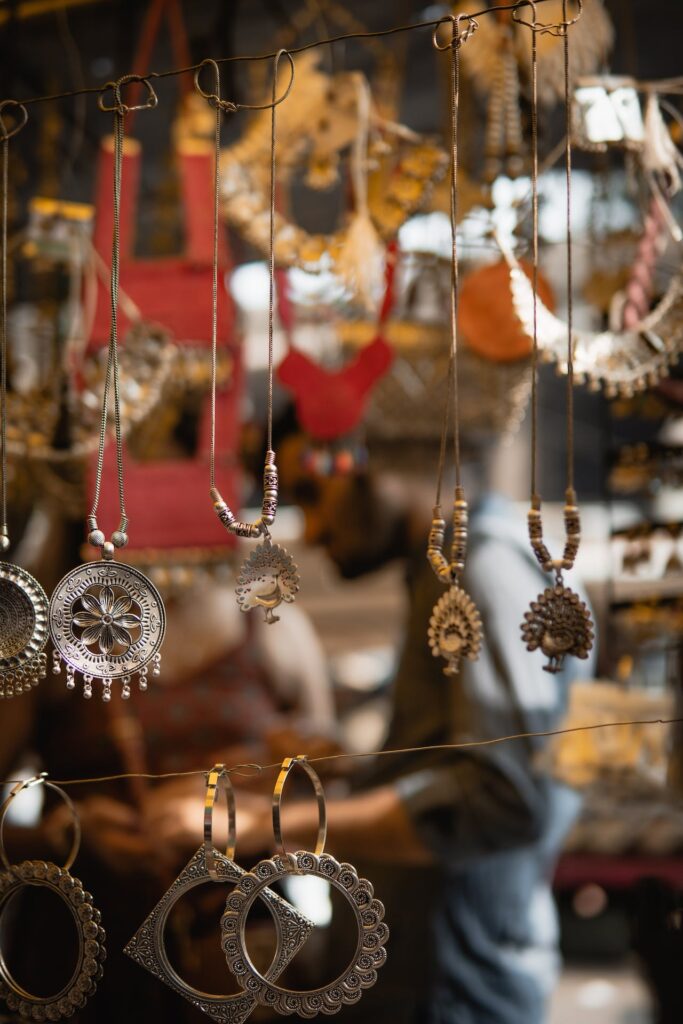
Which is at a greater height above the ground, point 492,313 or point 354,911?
point 492,313

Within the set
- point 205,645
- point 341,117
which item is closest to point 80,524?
point 205,645

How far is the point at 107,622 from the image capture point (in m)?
1.24

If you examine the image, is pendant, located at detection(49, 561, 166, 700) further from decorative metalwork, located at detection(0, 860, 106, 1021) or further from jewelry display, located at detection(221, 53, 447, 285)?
jewelry display, located at detection(221, 53, 447, 285)

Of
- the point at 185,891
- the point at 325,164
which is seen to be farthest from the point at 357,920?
the point at 325,164

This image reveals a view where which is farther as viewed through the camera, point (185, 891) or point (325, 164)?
point (325, 164)

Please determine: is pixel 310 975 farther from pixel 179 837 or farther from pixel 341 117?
pixel 341 117

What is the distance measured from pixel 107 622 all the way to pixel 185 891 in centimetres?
30

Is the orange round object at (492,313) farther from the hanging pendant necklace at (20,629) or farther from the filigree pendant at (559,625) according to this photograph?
the hanging pendant necklace at (20,629)

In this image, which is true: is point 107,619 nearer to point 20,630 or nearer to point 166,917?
point 20,630

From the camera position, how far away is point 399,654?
7.73 ft

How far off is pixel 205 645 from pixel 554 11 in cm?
144

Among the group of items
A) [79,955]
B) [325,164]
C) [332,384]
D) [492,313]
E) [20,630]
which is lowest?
[79,955]

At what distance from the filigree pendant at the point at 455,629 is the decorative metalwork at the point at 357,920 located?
244mm

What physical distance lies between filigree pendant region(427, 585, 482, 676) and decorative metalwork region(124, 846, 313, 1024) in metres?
0.31
